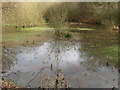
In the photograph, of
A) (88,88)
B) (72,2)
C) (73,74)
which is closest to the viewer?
(88,88)

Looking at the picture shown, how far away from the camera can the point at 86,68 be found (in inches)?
461

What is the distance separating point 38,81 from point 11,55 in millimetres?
5660

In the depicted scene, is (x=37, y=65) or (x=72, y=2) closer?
(x=37, y=65)

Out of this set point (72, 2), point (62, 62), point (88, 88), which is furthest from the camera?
point (72, 2)

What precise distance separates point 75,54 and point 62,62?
2.43 metres

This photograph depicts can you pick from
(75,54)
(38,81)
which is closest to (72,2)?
(75,54)

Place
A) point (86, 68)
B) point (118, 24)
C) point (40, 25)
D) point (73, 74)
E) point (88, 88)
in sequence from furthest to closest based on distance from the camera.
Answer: point (40, 25)
point (118, 24)
point (86, 68)
point (73, 74)
point (88, 88)

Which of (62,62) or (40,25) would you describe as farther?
(40,25)

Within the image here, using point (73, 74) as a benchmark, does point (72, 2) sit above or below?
above

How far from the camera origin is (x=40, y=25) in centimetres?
3444

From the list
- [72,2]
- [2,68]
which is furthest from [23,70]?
[72,2]

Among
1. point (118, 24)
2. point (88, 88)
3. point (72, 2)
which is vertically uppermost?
point (72, 2)

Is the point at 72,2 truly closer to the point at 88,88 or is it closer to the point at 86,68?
the point at 86,68

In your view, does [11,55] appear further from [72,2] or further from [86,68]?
[72,2]
